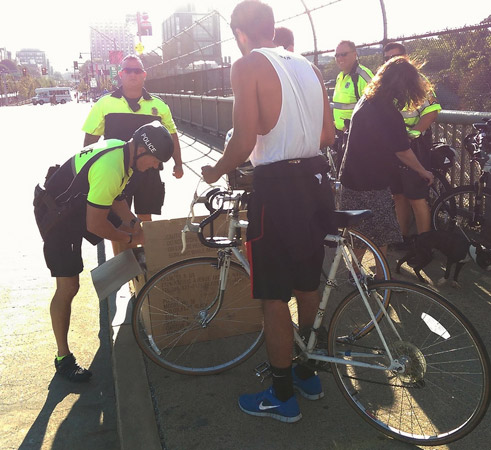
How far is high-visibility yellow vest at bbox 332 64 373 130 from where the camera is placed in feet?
21.0

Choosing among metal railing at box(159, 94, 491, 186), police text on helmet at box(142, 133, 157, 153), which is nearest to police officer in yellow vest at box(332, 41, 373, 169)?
metal railing at box(159, 94, 491, 186)

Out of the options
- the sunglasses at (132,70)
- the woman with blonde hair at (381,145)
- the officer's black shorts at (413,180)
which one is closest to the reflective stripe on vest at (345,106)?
the officer's black shorts at (413,180)

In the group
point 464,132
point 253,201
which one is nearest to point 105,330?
point 253,201

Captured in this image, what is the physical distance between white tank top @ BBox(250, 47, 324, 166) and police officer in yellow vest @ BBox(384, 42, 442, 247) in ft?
7.89

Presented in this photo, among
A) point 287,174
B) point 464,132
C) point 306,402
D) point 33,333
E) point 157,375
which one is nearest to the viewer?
point 287,174

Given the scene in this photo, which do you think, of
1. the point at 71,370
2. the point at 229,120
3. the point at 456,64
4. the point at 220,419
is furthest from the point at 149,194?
the point at 229,120

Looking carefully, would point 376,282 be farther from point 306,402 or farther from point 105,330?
point 105,330

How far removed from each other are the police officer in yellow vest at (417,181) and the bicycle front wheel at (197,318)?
6.55 ft

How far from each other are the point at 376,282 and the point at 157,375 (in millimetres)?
1564

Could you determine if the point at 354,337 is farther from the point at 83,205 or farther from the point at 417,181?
the point at 417,181

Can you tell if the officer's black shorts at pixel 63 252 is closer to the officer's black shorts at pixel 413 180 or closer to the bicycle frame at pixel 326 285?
the bicycle frame at pixel 326 285

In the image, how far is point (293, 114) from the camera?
2771 millimetres

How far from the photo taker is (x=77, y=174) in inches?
134

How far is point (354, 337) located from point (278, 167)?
1.03 meters
